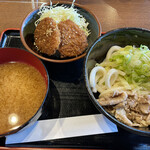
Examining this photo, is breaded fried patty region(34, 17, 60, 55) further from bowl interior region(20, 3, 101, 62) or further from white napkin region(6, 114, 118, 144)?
white napkin region(6, 114, 118, 144)

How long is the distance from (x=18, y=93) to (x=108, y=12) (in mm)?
2034

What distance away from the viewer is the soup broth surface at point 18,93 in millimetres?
1163

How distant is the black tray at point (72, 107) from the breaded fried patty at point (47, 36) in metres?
0.18

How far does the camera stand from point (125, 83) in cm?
133

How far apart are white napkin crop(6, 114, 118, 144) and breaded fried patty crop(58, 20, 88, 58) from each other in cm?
68

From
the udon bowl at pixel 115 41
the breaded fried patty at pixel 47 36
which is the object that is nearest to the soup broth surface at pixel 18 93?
the breaded fried patty at pixel 47 36

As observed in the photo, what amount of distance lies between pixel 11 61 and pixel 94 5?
1868 mm

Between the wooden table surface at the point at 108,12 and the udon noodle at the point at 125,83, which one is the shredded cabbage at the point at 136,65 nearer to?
the udon noodle at the point at 125,83

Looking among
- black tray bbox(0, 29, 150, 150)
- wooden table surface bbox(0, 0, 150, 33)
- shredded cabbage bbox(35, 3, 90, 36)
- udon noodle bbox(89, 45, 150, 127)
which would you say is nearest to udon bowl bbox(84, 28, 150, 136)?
udon noodle bbox(89, 45, 150, 127)

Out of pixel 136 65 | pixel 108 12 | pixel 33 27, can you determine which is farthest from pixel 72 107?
pixel 108 12

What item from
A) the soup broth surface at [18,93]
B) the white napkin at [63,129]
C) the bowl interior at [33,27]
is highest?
the bowl interior at [33,27]

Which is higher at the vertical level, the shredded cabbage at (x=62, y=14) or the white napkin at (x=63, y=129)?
the shredded cabbage at (x=62, y=14)

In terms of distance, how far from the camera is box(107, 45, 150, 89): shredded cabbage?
1.33 metres

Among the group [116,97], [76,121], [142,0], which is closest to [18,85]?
[76,121]
